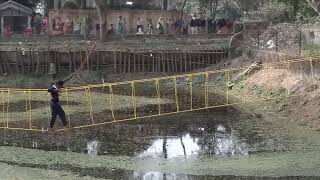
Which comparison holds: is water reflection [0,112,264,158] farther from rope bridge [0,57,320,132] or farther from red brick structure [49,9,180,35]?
red brick structure [49,9,180,35]

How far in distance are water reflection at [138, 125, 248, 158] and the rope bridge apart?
14.6 feet

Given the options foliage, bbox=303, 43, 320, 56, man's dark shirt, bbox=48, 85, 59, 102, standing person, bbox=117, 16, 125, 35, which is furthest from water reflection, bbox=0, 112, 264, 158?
standing person, bbox=117, 16, 125, 35

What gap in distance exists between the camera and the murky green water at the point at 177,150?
54.0 feet

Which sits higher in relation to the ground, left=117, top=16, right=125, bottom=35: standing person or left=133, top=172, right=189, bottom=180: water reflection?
left=117, top=16, right=125, bottom=35: standing person

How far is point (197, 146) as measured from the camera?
19.9m

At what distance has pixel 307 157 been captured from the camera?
1783cm

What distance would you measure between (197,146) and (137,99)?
11.4m

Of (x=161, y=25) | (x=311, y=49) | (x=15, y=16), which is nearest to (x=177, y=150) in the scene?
(x=311, y=49)

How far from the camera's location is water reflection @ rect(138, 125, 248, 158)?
738 inches

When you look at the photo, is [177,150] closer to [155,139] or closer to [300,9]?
[155,139]

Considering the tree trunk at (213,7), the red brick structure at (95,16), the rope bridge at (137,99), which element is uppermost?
the tree trunk at (213,7)

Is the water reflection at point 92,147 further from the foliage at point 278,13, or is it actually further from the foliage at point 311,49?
the foliage at point 278,13

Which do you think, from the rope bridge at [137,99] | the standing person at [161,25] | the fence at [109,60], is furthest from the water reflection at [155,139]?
the standing person at [161,25]

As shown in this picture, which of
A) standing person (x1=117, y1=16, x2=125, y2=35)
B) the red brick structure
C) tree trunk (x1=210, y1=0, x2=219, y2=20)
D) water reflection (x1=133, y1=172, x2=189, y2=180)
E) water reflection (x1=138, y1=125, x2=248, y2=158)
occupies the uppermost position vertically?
tree trunk (x1=210, y1=0, x2=219, y2=20)
